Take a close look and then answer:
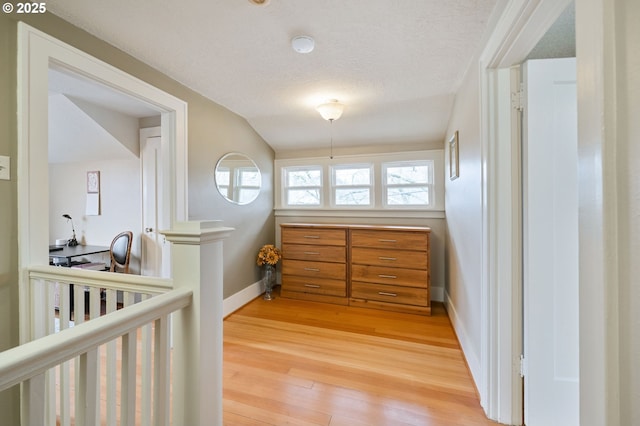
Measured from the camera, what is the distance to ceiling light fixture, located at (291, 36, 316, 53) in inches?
65.3

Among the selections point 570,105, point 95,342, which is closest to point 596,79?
point 570,105

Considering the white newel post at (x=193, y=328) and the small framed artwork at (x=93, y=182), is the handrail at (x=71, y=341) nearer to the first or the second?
the white newel post at (x=193, y=328)

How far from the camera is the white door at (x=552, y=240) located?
1288 millimetres

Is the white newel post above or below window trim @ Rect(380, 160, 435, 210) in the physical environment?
below

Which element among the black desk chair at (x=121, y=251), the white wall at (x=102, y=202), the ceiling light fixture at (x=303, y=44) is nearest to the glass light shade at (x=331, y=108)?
the ceiling light fixture at (x=303, y=44)

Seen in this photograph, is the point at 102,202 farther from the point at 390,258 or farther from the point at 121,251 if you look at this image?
the point at 390,258

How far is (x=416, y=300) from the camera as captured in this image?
9.39ft

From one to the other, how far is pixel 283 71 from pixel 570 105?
1.80 m

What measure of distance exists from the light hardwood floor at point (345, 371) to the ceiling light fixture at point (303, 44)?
2.22m

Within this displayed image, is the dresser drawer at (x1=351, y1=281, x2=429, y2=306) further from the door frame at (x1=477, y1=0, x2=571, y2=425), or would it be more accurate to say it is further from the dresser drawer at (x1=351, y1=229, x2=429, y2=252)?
the door frame at (x1=477, y1=0, x2=571, y2=425)

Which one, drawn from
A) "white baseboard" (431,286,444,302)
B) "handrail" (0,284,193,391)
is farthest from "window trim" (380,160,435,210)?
"handrail" (0,284,193,391)

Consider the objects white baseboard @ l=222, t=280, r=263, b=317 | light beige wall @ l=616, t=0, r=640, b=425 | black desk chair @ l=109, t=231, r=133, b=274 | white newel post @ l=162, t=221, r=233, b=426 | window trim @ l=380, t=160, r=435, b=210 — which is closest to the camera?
light beige wall @ l=616, t=0, r=640, b=425

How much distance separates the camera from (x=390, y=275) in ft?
9.72

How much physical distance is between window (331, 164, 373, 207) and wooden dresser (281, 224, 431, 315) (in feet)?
2.00
